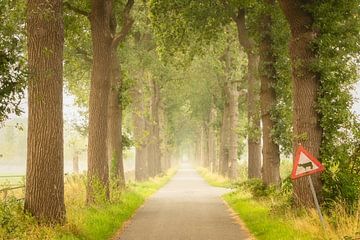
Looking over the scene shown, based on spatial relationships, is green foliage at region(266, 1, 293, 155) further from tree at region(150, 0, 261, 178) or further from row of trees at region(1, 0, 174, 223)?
row of trees at region(1, 0, 174, 223)

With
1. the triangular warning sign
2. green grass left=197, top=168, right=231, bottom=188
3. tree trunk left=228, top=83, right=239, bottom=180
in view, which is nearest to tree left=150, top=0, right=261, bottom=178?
green grass left=197, top=168, right=231, bottom=188

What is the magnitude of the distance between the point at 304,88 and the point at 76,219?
691 centimetres

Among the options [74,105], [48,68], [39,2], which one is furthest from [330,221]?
[74,105]

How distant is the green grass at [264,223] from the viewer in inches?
455

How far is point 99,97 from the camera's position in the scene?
1794cm

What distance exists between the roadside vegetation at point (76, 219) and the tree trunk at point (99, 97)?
109 centimetres

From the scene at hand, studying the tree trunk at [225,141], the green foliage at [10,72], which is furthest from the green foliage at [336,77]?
the tree trunk at [225,141]

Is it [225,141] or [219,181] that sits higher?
[225,141]

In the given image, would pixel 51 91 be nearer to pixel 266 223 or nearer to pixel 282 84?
pixel 266 223

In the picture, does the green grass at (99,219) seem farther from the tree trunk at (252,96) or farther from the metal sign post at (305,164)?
the tree trunk at (252,96)

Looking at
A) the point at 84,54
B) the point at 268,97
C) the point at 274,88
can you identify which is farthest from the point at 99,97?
the point at 84,54

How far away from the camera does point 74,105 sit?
36094 millimetres

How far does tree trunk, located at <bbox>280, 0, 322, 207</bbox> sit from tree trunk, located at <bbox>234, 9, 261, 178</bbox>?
5.71 meters

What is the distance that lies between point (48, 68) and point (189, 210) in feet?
33.4
